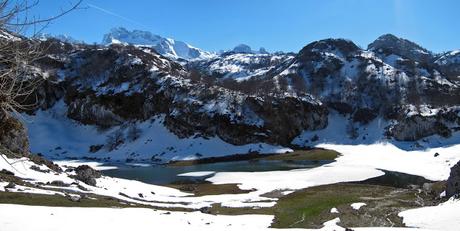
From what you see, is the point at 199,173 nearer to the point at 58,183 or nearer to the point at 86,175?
the point at 86,175

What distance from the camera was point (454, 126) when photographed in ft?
577

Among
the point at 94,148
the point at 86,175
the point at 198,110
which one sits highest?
the point at 198,110

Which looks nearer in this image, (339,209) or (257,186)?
(339,209)

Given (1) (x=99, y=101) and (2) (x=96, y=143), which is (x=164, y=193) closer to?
(2) (x=96, y=143)

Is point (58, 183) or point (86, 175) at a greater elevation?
point (86, 175)

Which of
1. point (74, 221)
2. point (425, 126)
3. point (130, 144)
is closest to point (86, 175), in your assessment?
point (74, 221)

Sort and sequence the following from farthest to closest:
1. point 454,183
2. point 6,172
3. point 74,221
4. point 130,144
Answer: point 130,144, point 6,172, point 454,183, point 74,221

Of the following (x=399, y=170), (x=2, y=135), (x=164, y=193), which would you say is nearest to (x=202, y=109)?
(x=399, y=170)

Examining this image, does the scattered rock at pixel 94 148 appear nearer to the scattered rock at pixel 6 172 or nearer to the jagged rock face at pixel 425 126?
the jagged rock face at pixel 425 126

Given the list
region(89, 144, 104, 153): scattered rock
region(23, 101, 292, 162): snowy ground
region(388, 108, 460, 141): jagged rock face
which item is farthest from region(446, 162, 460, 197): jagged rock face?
region(89, 144, 104, 153): scattered rock

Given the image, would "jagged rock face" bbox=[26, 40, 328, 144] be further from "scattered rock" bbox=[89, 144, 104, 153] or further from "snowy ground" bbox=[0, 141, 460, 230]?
"snowy ground" bbox=[0, 141, 460, 230]

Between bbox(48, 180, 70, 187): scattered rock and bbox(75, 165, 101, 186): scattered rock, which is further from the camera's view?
bbox(75, 165, 101, 186): scattered rock

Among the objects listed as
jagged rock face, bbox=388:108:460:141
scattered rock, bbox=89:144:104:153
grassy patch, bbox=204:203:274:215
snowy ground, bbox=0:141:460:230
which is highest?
jagged rock face, bbox=388:108:460:141

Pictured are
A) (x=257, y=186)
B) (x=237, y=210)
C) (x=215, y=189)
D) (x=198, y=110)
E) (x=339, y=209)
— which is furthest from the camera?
(x=198, y=110)
